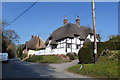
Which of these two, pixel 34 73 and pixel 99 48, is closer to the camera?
pixel 34 73

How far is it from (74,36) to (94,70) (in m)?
24.1

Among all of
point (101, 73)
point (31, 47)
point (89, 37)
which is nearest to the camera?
point (101, 73)

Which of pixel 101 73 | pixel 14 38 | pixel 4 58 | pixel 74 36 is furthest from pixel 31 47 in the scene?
pixel 101 73

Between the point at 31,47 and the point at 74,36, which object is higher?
the point at 74,36

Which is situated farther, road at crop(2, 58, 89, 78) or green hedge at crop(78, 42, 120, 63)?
green hedge at crop(78, 42, 120, 63)

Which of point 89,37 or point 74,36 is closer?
point 74,36

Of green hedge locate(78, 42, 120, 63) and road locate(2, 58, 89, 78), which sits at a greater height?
green hedge locate(78, 42, 120, 63)

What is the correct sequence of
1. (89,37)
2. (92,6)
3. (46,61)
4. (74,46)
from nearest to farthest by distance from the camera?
1. (92,6)
2. (46,61)
3. (74,46)
4. (89,37)

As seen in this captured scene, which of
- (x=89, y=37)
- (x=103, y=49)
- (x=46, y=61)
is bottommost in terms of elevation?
(x=46, y=61)

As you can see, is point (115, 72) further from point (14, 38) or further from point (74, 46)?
point (14, 38)

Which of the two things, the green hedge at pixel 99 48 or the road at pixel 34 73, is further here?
the green hedge at pixel 99 48

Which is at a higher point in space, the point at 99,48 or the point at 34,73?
the point at 99,48

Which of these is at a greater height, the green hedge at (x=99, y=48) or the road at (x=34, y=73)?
the green hedge at (x=99, y=48)

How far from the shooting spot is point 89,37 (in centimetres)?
3662
